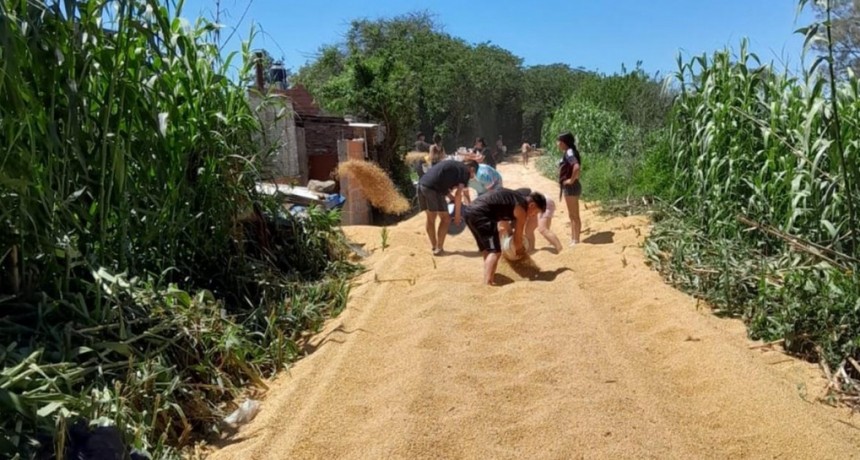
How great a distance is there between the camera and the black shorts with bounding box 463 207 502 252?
260 inches

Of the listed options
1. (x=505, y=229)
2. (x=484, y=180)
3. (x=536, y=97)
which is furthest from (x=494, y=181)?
(x=536, y=97)

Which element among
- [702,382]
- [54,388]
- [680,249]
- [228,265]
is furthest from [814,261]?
[54,388]

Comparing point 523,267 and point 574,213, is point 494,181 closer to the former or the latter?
point 574,213

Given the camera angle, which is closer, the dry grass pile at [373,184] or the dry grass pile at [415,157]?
the dry grass pile at [373,184]

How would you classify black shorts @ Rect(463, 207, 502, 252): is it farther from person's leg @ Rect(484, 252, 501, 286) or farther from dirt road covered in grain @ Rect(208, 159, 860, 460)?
dirt road covered in grain @ Rect(208, 159, 860, 460)

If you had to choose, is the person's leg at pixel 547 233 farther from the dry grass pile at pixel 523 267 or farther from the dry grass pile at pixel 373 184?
the dry grass pile at pixel 373 184

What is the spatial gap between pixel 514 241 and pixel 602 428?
12.3 feet

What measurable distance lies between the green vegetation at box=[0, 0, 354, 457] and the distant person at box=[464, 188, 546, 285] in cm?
166

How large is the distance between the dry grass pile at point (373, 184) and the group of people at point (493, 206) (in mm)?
1624

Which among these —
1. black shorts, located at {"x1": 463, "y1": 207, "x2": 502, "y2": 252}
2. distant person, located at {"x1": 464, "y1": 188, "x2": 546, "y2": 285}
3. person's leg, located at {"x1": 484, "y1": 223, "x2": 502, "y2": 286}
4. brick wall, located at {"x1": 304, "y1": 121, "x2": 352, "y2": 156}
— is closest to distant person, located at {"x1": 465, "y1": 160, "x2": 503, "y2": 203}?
distant person, located at {"x1": 464, "y1": 188, "x2": 546, "y2": 285}

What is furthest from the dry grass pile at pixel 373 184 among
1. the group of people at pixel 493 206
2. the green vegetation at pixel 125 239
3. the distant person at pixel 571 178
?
the green vegetation at pixel 125 239

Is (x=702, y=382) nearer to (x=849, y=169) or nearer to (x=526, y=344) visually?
(x=526, y=344)

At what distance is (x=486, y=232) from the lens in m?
6.66

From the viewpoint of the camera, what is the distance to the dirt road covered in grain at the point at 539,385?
3469 mm
